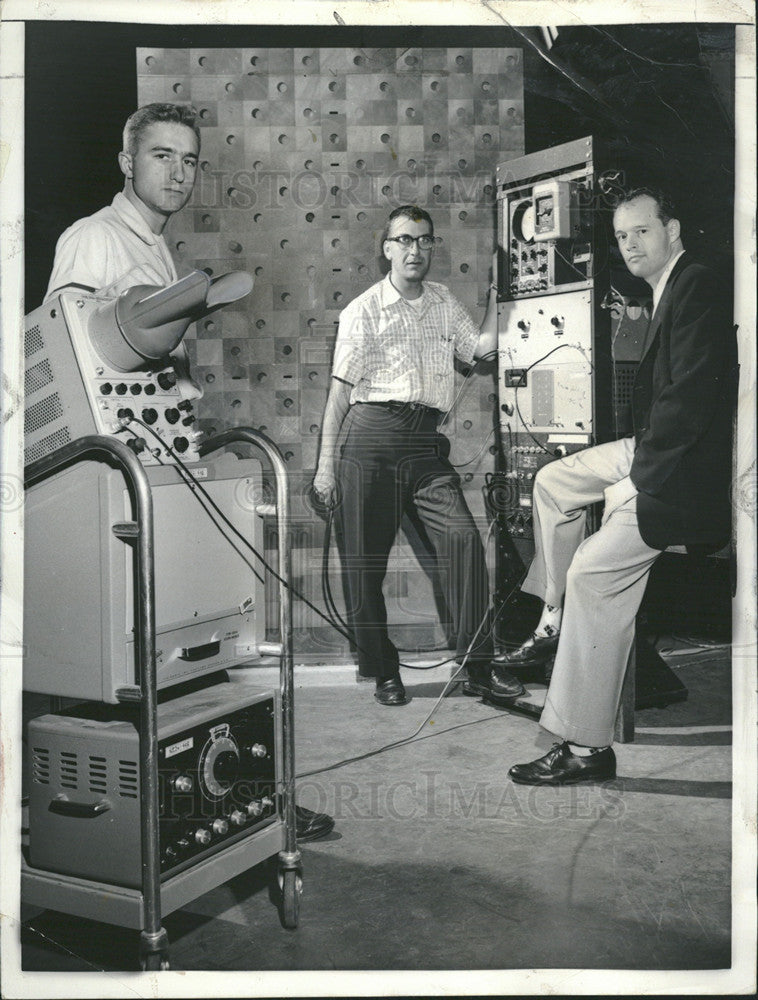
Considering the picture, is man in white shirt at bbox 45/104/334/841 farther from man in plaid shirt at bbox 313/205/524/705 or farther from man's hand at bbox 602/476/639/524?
man's hand at bbox 602/476/639/524

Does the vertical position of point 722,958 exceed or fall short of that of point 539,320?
it falls short

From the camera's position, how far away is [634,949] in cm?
206

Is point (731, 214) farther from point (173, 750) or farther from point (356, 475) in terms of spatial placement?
point (173, 750)

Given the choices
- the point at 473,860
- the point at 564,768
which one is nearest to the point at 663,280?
the point at 564,768

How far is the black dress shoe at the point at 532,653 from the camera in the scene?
267 centimetres

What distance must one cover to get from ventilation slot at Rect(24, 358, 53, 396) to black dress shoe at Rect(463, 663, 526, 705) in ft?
4.76

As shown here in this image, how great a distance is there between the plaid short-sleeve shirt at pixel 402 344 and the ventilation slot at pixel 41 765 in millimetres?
1198

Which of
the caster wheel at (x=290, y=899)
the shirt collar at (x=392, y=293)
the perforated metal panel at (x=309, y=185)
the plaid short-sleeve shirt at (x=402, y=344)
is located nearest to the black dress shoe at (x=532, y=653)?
the perforated metal panel at (x=309, y=185)

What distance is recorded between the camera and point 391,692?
A: 8.84 ft

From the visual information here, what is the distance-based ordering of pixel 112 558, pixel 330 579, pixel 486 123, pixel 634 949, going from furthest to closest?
pixel 330 579 → pixel 486 123 → pixel 634 949 → pixel 112 558

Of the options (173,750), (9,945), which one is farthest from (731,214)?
(9,945)

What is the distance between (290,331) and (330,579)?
2.33 feet

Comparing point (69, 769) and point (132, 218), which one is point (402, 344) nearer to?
point (132, 218)

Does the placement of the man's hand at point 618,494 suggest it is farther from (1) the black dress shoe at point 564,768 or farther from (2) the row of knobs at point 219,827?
(2) the row of knobs at point 219,827
